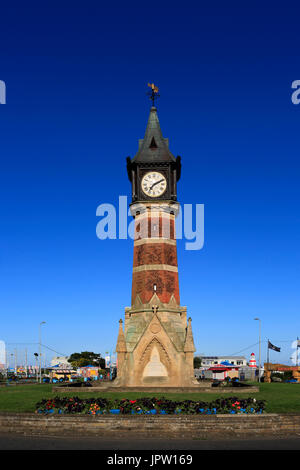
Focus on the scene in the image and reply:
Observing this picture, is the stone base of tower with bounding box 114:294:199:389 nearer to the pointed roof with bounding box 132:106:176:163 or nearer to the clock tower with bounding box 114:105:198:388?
the clock tower with bounding box 114:105:198:388

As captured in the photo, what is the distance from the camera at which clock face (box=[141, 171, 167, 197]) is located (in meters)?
45.3

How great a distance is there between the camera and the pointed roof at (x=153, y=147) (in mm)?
45875

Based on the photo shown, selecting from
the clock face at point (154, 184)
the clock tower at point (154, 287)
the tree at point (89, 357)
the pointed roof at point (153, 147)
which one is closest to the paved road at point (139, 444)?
the clock tower at point (154, 287)

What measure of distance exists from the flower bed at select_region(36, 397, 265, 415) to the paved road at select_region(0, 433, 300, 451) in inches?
77.3

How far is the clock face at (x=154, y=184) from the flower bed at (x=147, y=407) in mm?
27692

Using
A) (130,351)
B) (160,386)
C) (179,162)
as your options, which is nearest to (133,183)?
(179,162)

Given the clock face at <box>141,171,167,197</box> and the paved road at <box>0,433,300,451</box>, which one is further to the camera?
the clock face at <box>141,171,167,197</box>

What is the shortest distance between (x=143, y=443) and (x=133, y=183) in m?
32.6

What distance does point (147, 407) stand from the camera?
63.0 feet

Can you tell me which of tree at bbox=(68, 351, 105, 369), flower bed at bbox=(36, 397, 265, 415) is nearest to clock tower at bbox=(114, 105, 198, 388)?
flower bed at bbox=(36, 397, 265, 415)

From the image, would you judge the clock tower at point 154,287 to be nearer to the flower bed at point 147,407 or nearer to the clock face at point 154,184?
the clock face at point 154,184

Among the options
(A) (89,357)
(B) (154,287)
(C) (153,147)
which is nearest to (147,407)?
(B) (154,287)

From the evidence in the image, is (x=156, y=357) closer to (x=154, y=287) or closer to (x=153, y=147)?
(x=154, y=287)

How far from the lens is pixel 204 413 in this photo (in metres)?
18.8
